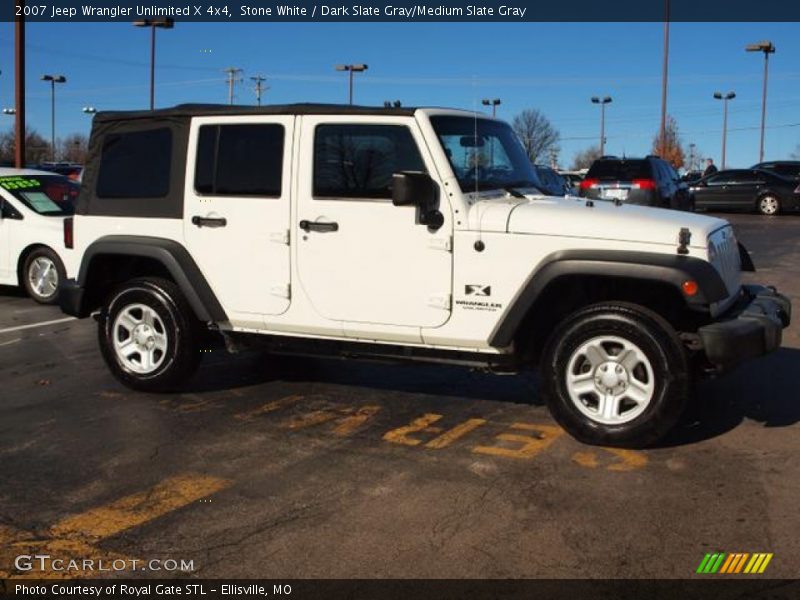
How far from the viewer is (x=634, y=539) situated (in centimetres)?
375

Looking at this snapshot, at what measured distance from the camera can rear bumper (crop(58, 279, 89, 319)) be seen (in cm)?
636

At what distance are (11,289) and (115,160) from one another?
6.25 meters

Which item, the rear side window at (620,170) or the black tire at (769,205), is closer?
the rear side window at (620,170)

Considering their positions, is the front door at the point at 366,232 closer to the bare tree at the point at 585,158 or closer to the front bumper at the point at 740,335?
the front bumper at the point at 740,335

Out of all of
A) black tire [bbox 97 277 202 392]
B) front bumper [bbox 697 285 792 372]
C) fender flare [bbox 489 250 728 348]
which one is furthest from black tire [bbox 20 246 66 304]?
front bumper [bbox 697 285 792 372]

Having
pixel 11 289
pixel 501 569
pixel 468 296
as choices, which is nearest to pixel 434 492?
pixel 501 569

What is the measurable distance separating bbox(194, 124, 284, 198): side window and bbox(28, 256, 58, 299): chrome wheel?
5260mm

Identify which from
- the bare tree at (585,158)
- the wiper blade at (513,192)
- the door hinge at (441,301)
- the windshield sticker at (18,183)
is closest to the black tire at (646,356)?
the door hinge at (441,301)

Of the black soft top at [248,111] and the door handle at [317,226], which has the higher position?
the black soft top at [248,111]

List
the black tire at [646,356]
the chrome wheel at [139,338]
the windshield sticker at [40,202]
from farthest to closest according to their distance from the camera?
the windshield sticker at [40,202], the chrome wheel at [139,338], the black tire at [646,356]
